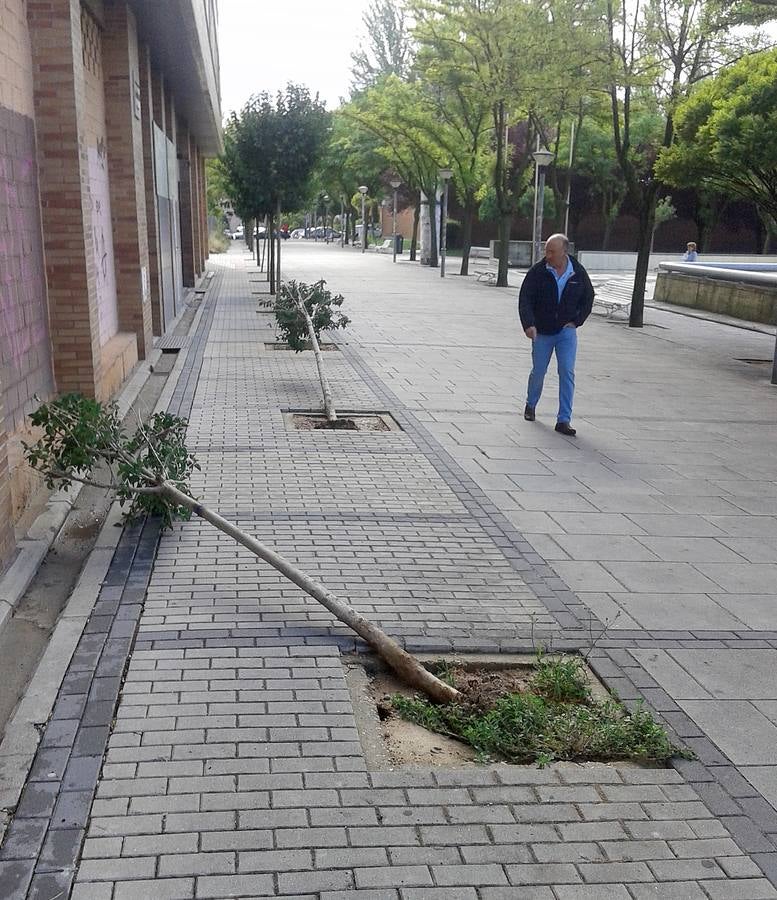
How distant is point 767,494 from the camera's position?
24.2 ft

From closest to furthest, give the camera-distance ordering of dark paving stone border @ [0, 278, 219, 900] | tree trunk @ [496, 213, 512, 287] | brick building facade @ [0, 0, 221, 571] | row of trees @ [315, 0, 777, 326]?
dark paving stone border @ [0, 278, 219, 900], brick building facade @ [0, 0, 221, 571], row of trees @ [315, 0, 777, 326], tree trunk @ [496, 213, 512, 287]

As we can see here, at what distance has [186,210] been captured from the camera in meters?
26.9

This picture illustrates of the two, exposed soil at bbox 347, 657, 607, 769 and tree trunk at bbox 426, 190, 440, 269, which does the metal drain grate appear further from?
tree trunk at bbox 426, 190, 440, 269

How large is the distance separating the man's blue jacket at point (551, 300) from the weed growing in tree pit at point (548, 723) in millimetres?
5346

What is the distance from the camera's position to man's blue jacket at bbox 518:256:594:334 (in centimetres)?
896

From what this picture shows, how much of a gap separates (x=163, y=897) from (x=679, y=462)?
6.38 metres

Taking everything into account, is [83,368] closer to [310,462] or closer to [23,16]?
[310,462]

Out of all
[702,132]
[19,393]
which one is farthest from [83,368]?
[702,132]

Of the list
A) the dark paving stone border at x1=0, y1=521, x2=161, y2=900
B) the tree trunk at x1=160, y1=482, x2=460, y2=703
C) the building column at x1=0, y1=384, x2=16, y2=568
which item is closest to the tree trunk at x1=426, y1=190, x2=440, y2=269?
the building column at x1=0, y1=384, x2=16, y2=568

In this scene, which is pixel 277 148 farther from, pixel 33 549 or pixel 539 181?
pixel 33 549

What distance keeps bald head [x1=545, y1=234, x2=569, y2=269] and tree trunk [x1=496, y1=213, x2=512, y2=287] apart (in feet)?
59.9

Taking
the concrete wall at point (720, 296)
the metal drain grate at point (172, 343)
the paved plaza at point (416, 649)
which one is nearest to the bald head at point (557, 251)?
the paved plaza at point (416, 649)

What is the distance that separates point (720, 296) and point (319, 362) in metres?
14.5

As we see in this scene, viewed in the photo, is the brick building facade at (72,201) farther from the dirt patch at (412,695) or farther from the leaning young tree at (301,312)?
the dirt patch at (412,695)
